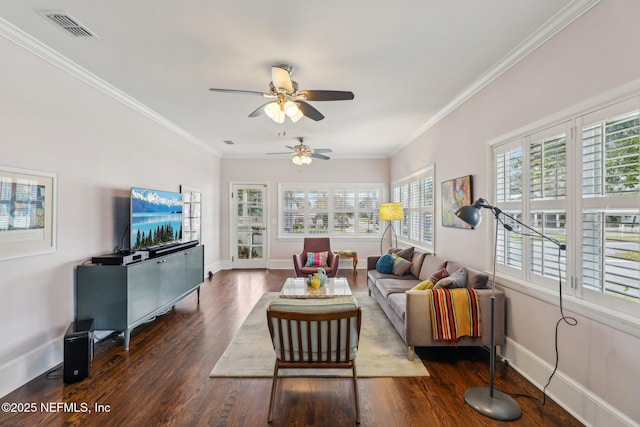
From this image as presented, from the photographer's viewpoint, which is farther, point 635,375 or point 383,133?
point 383,133

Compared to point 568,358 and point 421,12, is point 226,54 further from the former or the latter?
point 568,358

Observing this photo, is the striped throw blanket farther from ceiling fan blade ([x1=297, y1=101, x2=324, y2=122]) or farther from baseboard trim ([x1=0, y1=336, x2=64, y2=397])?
baseboard trim ([x1=0, y1=336, x2=64, y2=397])

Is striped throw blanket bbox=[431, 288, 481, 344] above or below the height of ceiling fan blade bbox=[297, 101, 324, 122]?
below

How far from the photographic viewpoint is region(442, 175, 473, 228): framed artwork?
11.6ft

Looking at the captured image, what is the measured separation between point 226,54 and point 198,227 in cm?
411

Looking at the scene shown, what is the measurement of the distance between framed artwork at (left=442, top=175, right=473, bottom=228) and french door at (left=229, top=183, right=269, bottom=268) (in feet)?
14.7

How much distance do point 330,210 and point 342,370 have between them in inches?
196

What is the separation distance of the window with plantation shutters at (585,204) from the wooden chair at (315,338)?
161 cm

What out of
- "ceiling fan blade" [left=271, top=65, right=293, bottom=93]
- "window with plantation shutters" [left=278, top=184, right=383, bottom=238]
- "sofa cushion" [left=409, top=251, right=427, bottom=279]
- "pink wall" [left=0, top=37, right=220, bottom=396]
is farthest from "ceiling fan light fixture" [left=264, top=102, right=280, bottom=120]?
"window with plantation shutters" [left=278, top=184, right=383, bottom=238]

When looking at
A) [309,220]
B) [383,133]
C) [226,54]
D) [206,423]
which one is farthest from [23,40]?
[309,220]

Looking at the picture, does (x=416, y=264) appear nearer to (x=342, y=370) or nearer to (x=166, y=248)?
(x=342, y=370)

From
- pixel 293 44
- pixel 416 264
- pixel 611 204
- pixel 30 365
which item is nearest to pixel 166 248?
pixel 30 365

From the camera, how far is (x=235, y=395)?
2.29m

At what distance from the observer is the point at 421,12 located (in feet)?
Answer: 6.89
